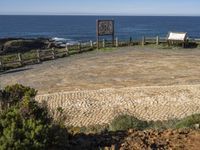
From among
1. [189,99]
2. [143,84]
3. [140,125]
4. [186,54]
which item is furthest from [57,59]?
[140,125]

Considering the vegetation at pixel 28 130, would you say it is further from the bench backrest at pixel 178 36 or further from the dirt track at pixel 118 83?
the bench backrest at pixel 178 36

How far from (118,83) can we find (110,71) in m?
3.88

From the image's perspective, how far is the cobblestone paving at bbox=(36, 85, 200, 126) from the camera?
57.1 ft

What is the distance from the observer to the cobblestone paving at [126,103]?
17391mm

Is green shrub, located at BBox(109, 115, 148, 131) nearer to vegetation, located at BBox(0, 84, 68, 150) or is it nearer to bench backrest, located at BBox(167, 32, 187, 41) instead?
vegetation, located at BBox(0, 84, 68, 150)

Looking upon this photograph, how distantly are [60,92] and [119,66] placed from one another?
28.1ft

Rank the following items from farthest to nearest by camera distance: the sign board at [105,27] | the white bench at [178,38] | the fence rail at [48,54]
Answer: the sign board at [105,27] < the white bench at [178,38] < the fence rail at [48,54]

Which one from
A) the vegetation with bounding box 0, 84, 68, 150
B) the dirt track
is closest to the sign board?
the dirt track

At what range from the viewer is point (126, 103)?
1939 centimetres

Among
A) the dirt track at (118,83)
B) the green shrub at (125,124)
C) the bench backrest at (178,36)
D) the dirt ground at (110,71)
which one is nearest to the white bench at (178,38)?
the bench backrest at (178,36)

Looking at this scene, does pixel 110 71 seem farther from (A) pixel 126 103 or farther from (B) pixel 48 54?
(A) pixel 126 103

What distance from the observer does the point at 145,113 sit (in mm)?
17797

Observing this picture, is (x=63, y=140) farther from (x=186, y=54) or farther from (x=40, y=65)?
(x=186, y=54)

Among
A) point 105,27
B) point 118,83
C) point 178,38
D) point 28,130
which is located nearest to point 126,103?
point 118,83
